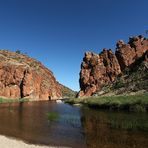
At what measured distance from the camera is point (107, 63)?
6294 inches

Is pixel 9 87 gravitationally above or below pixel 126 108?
above

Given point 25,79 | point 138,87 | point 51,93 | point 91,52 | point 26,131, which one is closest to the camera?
point 26,131

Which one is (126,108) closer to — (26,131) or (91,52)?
(26,131)

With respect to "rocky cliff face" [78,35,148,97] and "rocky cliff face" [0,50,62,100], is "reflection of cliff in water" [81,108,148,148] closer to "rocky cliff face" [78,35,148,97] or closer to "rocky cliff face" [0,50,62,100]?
"rocky cliff face" [78,35,148,97]

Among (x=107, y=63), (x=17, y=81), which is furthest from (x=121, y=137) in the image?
(x=17, y=81)

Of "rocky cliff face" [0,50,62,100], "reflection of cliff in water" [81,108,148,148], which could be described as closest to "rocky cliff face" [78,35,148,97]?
"rocky cliff face" [0,50,62,100]

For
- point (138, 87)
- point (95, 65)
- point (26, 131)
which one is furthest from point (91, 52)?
point (26, 131)

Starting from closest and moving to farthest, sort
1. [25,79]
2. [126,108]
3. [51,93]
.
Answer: [126,108] → [25,79] → [51,93]

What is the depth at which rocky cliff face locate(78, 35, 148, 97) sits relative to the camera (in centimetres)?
14425

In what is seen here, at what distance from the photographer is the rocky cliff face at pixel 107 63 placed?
14425cm

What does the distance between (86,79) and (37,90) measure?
1451 inches

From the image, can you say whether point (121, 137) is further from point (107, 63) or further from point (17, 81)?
point (17, 81)

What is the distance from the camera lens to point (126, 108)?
4975 centimetres

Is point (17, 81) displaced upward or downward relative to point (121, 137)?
upward
